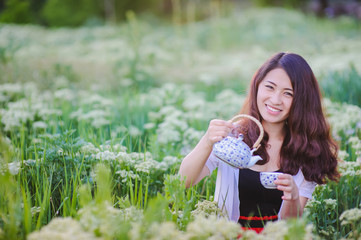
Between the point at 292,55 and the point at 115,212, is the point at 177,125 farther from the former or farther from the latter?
the point at 115,212

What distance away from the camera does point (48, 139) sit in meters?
2.04

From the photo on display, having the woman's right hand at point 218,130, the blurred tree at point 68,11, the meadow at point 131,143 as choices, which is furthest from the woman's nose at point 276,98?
the blurred tree at point 68,11

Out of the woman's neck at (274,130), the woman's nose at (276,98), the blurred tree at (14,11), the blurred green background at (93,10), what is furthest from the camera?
the blurred green background at (93,10)

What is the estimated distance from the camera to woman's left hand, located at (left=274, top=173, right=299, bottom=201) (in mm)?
1454

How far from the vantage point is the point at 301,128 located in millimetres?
1864

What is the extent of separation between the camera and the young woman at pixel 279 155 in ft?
5.79

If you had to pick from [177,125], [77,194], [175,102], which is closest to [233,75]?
[175,102]

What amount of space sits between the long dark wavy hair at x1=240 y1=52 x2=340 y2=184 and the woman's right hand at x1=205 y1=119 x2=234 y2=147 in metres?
0.37

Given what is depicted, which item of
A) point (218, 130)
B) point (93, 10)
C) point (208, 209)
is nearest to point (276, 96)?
point (218, 130)

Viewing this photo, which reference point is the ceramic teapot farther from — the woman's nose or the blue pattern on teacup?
the woman's nose

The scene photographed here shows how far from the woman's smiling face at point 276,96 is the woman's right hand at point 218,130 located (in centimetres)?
35

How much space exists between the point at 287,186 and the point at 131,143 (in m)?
1.44

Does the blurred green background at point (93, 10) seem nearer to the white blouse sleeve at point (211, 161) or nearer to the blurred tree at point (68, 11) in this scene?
the blurred tree at point (68, 11)

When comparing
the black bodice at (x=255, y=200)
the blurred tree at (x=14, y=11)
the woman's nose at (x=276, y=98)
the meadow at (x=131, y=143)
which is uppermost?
the blurred tree at (x=14, y=11)
